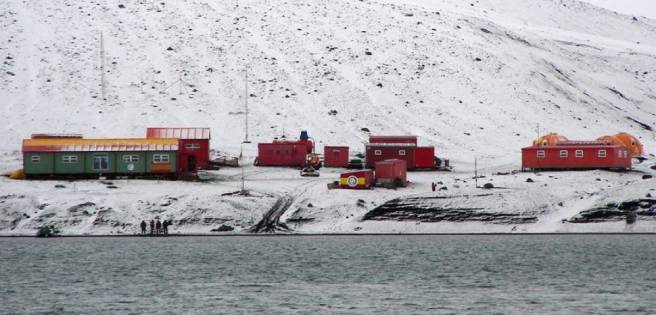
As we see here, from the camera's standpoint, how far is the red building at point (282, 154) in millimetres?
104000

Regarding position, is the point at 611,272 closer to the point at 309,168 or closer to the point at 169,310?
the point at 169,310

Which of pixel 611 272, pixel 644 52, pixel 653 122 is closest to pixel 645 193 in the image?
pixel 611 272

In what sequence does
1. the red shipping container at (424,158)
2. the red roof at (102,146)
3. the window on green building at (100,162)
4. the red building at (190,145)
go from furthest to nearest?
the red shipping container at (424,158), the red building at (190,145), the window on green building at (100,162), the red roof at (102,146)

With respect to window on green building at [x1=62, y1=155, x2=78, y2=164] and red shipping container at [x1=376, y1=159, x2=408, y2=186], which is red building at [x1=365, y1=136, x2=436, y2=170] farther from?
window on green building at [x1=62, y1=155, x2=78, y2=164]

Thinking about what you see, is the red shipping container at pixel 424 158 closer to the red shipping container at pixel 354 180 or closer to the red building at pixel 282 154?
the red building at pixel 282 154

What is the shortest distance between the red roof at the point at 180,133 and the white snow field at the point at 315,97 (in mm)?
5897

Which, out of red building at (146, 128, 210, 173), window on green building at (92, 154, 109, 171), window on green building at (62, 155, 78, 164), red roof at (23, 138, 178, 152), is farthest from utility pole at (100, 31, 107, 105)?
window on green building at (92, 154, 109, 171)

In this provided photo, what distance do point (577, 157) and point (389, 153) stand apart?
59.2 feet

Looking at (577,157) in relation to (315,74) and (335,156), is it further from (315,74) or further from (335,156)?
(315,74)

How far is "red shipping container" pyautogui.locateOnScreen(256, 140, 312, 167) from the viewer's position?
10400 centimetres

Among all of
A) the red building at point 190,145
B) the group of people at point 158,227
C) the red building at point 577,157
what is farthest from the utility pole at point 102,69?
the red building at point 577,157

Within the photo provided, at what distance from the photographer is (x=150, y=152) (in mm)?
94625

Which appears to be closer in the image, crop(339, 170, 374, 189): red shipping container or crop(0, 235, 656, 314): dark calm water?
crop(0, 235, 656, 314): dark calm water

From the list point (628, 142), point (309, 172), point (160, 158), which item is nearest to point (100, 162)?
point (160, 158)
